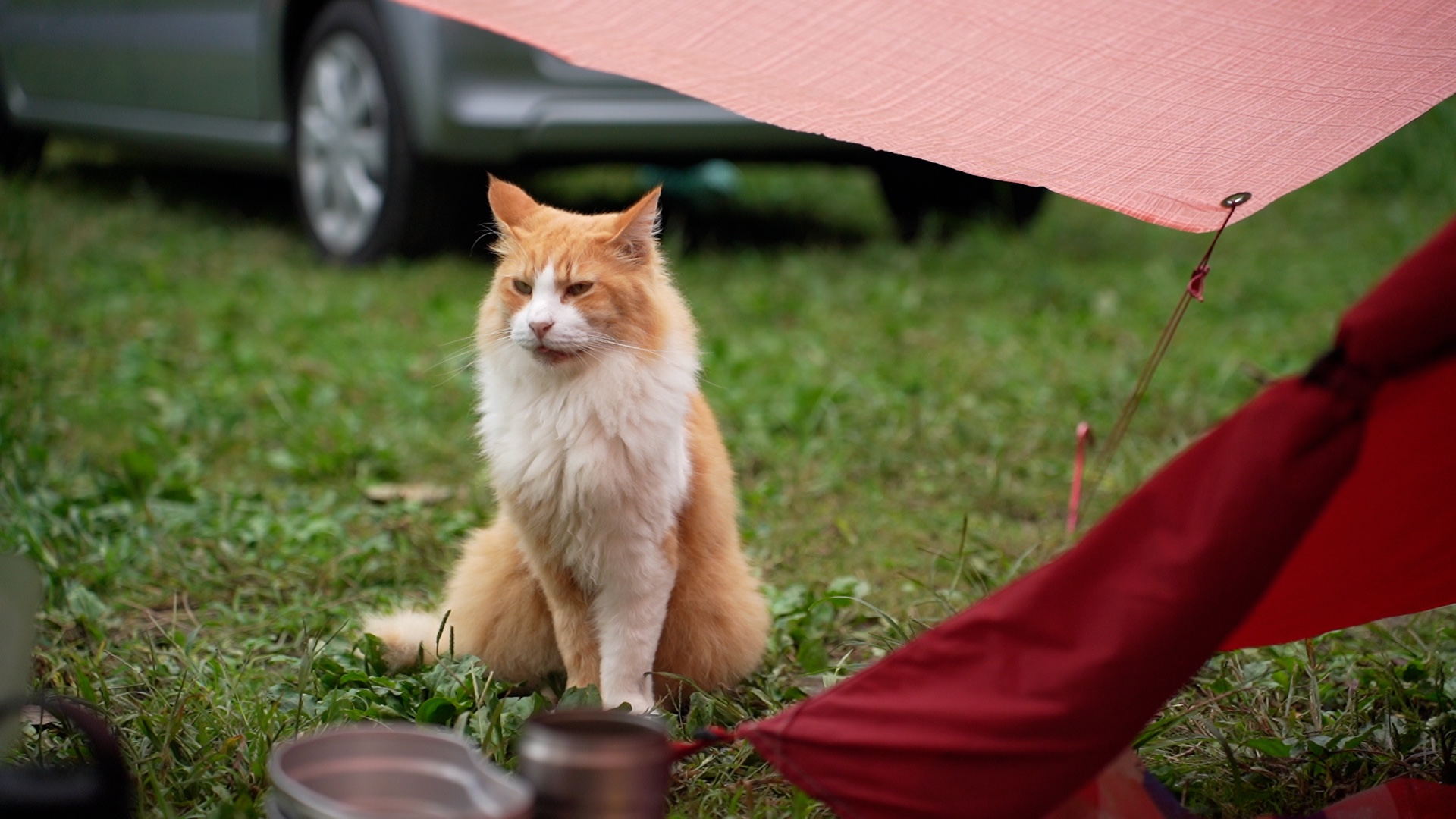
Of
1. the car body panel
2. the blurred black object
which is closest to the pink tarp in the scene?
the blurred black object

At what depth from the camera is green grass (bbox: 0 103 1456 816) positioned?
7.16 feet

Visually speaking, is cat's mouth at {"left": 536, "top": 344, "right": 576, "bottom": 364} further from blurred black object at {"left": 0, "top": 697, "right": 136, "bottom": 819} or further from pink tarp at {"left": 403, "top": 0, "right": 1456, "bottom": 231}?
blurred black object at {"left": 0, "top": 697, "right": 136, "bottom": 819}

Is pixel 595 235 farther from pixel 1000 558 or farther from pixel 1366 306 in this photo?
pixel 1000 558

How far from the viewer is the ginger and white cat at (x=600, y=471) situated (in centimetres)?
206

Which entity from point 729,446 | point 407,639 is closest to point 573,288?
point 407,639

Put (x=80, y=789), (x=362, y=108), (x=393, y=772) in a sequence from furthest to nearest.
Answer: (x=362, y=108) < (x=393, y=772) < (x=80, y=789)

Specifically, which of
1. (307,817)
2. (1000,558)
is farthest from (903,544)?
(307,817)

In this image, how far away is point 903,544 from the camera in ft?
10.5

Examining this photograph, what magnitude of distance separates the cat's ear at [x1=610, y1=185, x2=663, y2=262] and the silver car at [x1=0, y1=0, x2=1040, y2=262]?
2.94 meters

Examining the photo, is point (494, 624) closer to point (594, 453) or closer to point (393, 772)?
point (594, 453)

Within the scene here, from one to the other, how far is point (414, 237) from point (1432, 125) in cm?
582

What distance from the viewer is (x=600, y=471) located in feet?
6.68

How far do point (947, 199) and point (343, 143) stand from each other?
115 inches

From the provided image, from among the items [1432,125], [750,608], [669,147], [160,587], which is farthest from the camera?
[1432,125]
